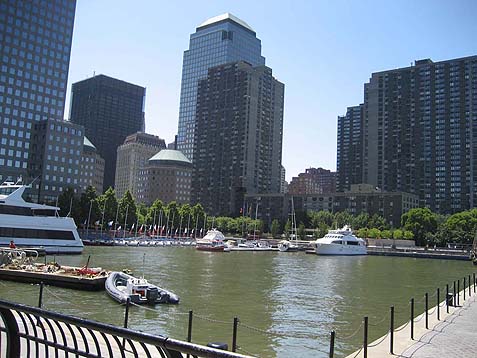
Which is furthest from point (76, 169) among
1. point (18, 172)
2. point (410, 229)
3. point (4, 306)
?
point (4, 306)

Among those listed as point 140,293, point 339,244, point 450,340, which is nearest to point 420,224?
point 339,244

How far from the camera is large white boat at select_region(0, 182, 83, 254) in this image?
67.5 meters

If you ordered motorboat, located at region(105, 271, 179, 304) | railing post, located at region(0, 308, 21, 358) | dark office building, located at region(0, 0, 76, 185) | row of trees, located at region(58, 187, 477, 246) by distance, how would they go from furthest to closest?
dark office building, located at region(0, 0, 76, 185)
row of trees, located at region(58, 187, 477, 246)
motorboat, located at region(105, 271, 179, 304)
railing post, located at region(0, 308, 21, 358)

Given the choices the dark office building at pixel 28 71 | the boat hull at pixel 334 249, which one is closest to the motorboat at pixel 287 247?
the boat hull at pixel 334 249

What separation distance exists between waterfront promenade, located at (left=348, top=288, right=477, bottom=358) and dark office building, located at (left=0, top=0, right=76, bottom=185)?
157428 mm

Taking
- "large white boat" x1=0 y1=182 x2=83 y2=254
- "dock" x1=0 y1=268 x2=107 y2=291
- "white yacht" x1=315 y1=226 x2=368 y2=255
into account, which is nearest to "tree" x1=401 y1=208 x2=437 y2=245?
"white yacht" x1=315 y1=226 x2=368 y2=255

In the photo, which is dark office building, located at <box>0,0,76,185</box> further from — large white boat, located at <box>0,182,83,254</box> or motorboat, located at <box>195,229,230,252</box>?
large white boat, located at <box>0,182,83,254</box>

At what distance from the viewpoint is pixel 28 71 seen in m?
164

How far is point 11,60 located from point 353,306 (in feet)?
521

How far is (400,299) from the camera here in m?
40.3

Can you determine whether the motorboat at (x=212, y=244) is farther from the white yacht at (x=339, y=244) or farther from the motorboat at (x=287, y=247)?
the white yacht at (x=339, y=244)

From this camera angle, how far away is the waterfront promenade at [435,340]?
1617 cm

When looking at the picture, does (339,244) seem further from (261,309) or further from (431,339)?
(431,339)

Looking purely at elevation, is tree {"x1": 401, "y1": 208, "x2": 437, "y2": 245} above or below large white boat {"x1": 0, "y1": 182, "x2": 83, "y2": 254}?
above
